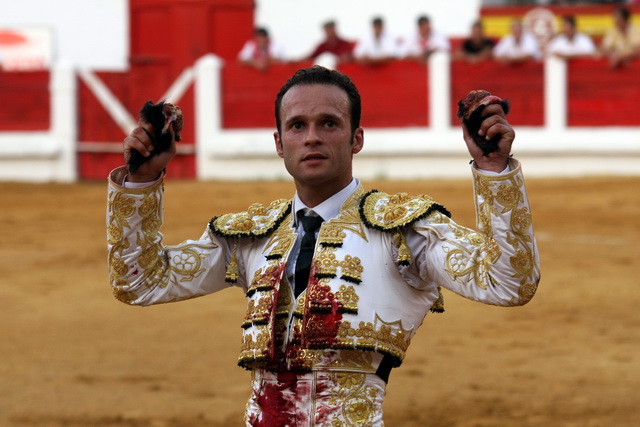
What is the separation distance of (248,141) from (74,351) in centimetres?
804

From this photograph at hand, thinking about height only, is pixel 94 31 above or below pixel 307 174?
above

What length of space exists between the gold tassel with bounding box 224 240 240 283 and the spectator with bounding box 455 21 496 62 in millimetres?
10898

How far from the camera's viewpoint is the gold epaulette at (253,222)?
9.02ft

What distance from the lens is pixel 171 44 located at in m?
16.7

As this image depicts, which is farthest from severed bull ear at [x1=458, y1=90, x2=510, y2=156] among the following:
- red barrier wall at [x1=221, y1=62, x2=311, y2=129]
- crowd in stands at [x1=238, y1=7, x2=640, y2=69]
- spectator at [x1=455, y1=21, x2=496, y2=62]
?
red barrier wall at [x1=221, y1=62, x2=311, y2=129]

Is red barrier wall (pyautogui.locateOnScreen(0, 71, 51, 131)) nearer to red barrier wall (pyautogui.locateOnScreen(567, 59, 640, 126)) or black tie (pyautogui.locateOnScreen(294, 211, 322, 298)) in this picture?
red barrier wall (pyautogui.locateOnScreen(567, 59, 640, 126))

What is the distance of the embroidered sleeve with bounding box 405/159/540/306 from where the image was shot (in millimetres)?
2406

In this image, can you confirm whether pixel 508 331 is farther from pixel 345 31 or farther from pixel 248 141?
pixel 345 31

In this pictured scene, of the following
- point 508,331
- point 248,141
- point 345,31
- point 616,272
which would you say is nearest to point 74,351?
point 508,331

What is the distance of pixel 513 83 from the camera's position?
1349 centimetres

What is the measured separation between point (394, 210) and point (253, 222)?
0.34 metres

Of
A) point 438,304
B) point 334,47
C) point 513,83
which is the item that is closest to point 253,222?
point 438,304

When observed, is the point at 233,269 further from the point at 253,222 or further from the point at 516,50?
the point at 516,50

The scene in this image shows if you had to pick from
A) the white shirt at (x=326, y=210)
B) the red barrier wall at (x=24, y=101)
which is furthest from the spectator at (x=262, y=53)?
the white shirt at (x=326, y=210)
